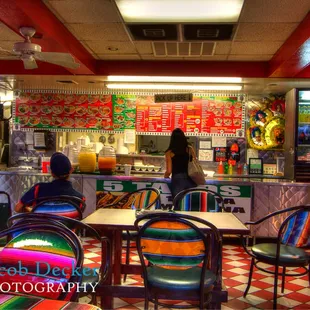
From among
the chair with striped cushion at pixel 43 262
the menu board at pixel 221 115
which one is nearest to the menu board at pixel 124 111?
the menu board at pixel 221 115

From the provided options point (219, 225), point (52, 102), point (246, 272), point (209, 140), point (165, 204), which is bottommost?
point (246, 272)

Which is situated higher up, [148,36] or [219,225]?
[148,36]

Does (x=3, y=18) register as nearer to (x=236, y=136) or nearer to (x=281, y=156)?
(x=236, y=136)

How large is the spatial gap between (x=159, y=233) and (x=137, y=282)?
1940 mm

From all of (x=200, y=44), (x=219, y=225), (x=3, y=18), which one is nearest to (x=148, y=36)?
(x=200, y=44)

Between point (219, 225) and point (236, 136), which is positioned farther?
point (236, 136)

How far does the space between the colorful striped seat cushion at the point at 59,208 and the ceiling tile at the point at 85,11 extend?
199 centimetres

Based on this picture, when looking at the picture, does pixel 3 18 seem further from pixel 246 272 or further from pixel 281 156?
pixel 281 156

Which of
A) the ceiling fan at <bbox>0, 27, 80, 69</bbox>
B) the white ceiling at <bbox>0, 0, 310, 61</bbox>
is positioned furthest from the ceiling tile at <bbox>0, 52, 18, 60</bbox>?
the ceiling fan at <bbox>0, 27, 80, 69</bbox>

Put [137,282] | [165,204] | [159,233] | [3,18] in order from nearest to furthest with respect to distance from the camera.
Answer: [159,233] < [3,18] < [137,282] < [165,204]

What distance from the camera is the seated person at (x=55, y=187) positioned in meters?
3.60

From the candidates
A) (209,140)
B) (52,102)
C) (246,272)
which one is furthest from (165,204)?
(52,102)

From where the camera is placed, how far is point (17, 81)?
23.6 ft

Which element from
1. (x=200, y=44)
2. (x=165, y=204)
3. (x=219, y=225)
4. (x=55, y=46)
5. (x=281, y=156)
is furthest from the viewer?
(x=281, y=156)
